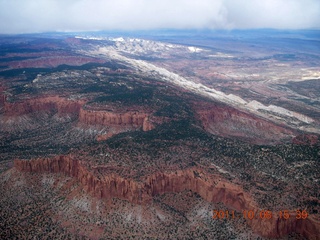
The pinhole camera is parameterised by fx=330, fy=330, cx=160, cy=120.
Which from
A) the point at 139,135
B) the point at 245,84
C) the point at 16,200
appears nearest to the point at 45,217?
the point at 16,200

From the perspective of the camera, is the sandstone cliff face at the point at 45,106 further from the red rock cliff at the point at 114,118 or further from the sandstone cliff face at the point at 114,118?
the sandstone cliff face at the point at 114,118

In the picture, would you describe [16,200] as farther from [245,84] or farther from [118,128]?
[245,84]

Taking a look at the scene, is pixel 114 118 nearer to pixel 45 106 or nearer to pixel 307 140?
pixel 45 106

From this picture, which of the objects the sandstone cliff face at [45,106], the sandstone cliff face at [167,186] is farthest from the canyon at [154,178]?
the sandstone cliff face at [45,106]

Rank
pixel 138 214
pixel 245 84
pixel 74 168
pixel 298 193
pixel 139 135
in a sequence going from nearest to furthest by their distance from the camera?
pixel 298 193 → pixel 138 214 → pixel 74 168 → pixel 139 135 → pixel 245 84
